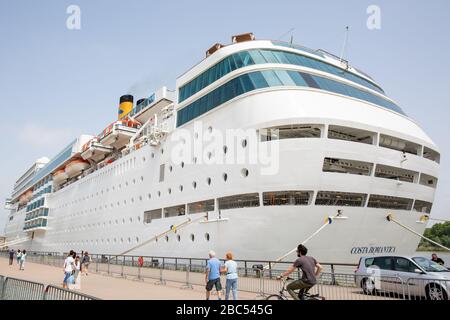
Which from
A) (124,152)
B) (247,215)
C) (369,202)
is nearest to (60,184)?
(124,152)

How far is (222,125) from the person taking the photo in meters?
17.9

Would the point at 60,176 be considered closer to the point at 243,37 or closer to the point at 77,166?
the point at 77,166

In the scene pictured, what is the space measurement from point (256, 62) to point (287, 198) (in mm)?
7233

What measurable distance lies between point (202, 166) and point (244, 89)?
4543mm

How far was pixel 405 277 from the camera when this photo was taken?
380 inches

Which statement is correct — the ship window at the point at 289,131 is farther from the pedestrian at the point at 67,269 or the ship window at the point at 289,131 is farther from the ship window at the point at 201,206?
the pedestrian at the point at 67,269

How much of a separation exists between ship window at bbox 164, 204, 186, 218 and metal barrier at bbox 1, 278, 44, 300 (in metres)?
12.3

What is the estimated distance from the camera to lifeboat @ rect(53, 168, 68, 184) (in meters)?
45.2

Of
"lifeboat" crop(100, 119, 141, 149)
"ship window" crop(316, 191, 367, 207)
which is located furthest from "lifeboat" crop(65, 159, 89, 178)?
"ship window" crop(316, 191, 367, 207)

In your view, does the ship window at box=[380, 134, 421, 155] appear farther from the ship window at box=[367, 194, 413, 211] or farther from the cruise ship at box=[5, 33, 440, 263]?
the ship window at box=[367, 194, 413, 211]

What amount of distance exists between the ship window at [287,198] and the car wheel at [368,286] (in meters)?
4.58

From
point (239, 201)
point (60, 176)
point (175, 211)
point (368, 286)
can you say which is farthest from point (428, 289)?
point (60, 176)

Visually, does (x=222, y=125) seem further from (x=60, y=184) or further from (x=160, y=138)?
(x=60, y=184)
